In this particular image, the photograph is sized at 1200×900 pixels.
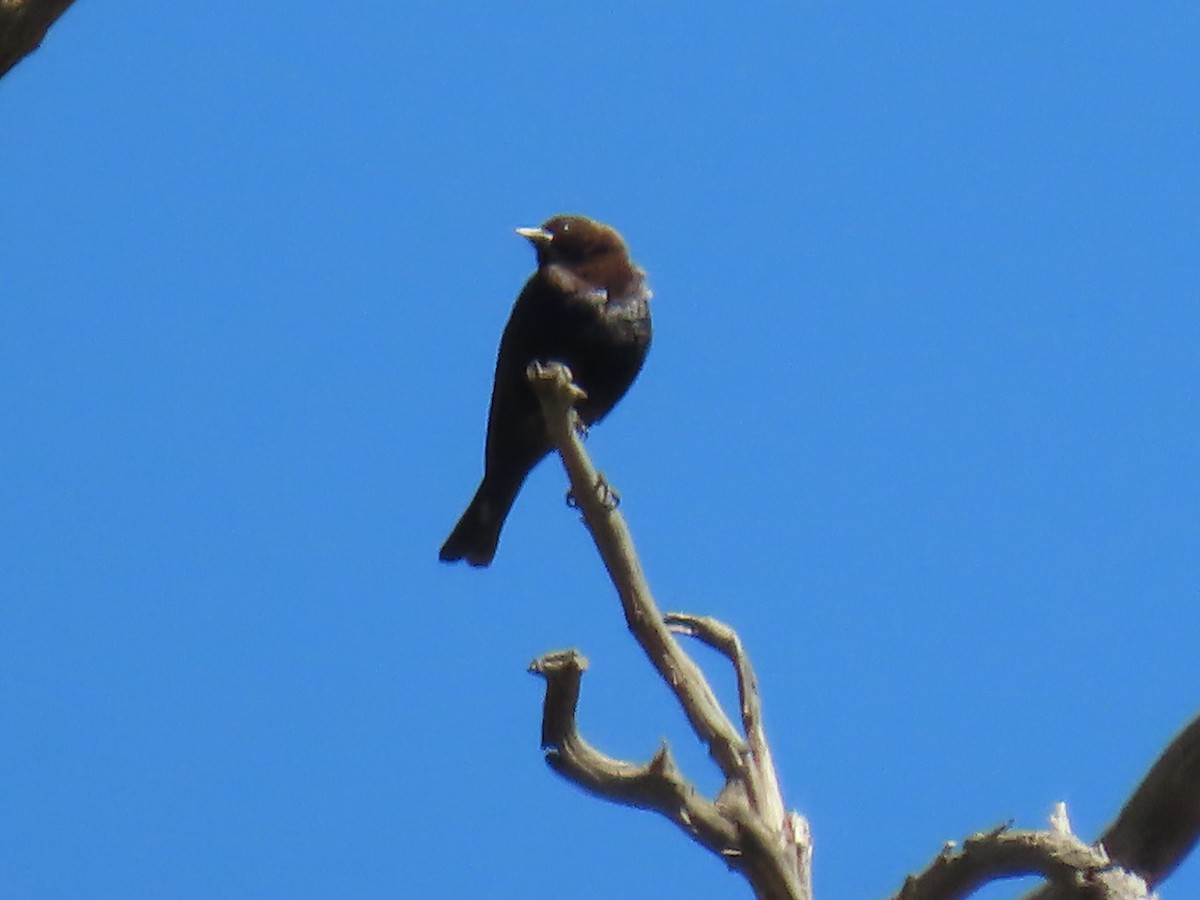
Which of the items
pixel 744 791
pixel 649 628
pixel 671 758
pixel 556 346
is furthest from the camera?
pixel 556 346

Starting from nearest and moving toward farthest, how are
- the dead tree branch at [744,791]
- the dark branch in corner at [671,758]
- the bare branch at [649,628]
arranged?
the dead tree branch at [744,791]
the dark branch in corner at [671,758]
the bare branch at [649,628]

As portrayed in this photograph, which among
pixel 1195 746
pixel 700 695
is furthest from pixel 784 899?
pixel 1195 746

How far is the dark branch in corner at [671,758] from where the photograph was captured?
4102 mm

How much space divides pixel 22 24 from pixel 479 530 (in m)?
3.42

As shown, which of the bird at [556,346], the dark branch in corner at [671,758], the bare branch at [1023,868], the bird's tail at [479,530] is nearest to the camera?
the bare branch at [1023,868]

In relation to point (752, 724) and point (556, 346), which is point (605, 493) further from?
point (556, 346)

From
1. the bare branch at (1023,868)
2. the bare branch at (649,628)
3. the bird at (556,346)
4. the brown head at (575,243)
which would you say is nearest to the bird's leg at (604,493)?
the bare branch at (649,628)

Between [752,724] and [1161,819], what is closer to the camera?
[1161,819]

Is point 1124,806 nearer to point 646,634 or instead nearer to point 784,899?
point 784,899

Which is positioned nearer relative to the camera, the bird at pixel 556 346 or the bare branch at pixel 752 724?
the bare branch at pixel 752 724

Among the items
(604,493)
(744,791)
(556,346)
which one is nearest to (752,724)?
(744,791)

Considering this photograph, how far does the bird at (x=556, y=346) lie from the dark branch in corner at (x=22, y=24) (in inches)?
115

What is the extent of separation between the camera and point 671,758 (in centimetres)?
416

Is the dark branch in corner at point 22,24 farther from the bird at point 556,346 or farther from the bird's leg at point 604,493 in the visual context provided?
the bird at point 556,346
